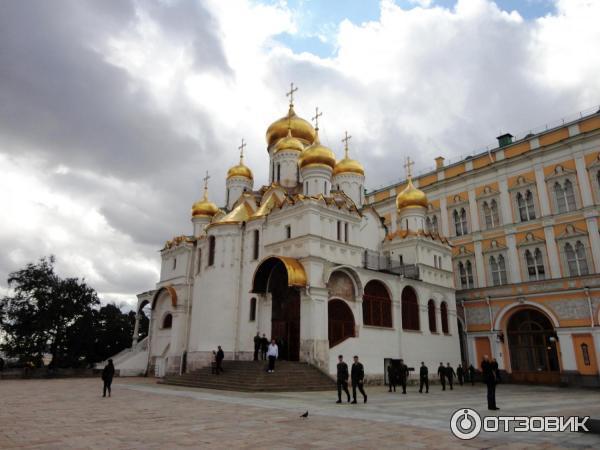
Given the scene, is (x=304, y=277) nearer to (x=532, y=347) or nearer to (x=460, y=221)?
(x=532, y=347)

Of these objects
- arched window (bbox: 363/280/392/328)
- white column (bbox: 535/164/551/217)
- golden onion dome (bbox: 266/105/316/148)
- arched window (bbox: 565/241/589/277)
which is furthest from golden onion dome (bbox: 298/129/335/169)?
arched window (bbox: 565/241/589/277)

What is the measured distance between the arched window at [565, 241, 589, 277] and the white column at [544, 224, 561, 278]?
0.54m

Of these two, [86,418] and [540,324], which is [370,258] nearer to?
[540,324]

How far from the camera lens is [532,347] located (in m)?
24.3

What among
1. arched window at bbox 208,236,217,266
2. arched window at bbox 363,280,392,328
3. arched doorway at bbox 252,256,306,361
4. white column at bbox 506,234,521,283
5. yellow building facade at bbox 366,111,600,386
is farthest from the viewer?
white column at bbox 506,234,521,283

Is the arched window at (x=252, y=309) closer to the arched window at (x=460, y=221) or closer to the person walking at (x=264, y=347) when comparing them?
the person walking at (x=264, y=347)

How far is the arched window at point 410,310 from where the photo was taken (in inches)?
906

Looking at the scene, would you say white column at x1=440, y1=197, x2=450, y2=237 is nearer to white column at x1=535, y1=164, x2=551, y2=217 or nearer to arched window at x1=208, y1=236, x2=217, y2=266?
white column at x1=535, y1=164, x2=551, y2=217

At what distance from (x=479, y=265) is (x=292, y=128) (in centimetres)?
1453

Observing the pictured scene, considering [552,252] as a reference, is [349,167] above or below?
above

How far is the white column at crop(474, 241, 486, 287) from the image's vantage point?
26.8 metres

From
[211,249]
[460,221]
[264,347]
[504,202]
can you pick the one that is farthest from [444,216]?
[264,347]

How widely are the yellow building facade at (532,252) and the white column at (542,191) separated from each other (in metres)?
0.05

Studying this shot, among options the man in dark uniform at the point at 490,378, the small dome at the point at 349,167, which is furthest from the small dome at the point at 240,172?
the man in dark uniform at the point at 490,378
